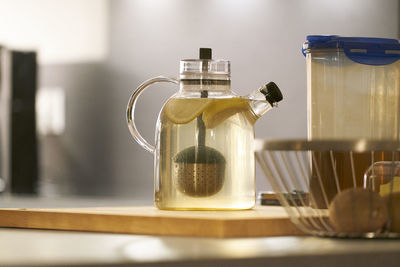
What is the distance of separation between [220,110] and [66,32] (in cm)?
222

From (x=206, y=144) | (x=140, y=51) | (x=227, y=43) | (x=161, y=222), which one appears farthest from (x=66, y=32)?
(x=161, y=222)

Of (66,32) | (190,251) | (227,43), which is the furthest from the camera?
(66,32)

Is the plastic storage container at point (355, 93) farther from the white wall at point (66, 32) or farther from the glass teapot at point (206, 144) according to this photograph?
the white wall at point (66, 32)

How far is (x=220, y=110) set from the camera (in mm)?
882

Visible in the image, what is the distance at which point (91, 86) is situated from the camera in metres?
2.96

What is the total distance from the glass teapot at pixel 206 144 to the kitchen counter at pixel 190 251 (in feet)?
0.51

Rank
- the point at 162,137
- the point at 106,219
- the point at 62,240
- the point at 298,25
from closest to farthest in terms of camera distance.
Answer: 1. the point at 62,240
2. the point at 106,219
3. the point at 162,137
4. the point at 298,25

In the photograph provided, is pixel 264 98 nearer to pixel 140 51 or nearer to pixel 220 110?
pixel 220 110

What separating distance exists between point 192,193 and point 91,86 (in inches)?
84.4

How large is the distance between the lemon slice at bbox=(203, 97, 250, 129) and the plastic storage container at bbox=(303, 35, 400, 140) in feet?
0.33

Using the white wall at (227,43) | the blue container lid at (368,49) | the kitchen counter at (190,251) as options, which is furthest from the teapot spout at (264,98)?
the white wall at (227,43)

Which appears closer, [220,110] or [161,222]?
[161,222]

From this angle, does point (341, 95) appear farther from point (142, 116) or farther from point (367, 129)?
point (142, 116)

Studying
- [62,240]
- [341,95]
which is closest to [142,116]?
[341,95]
